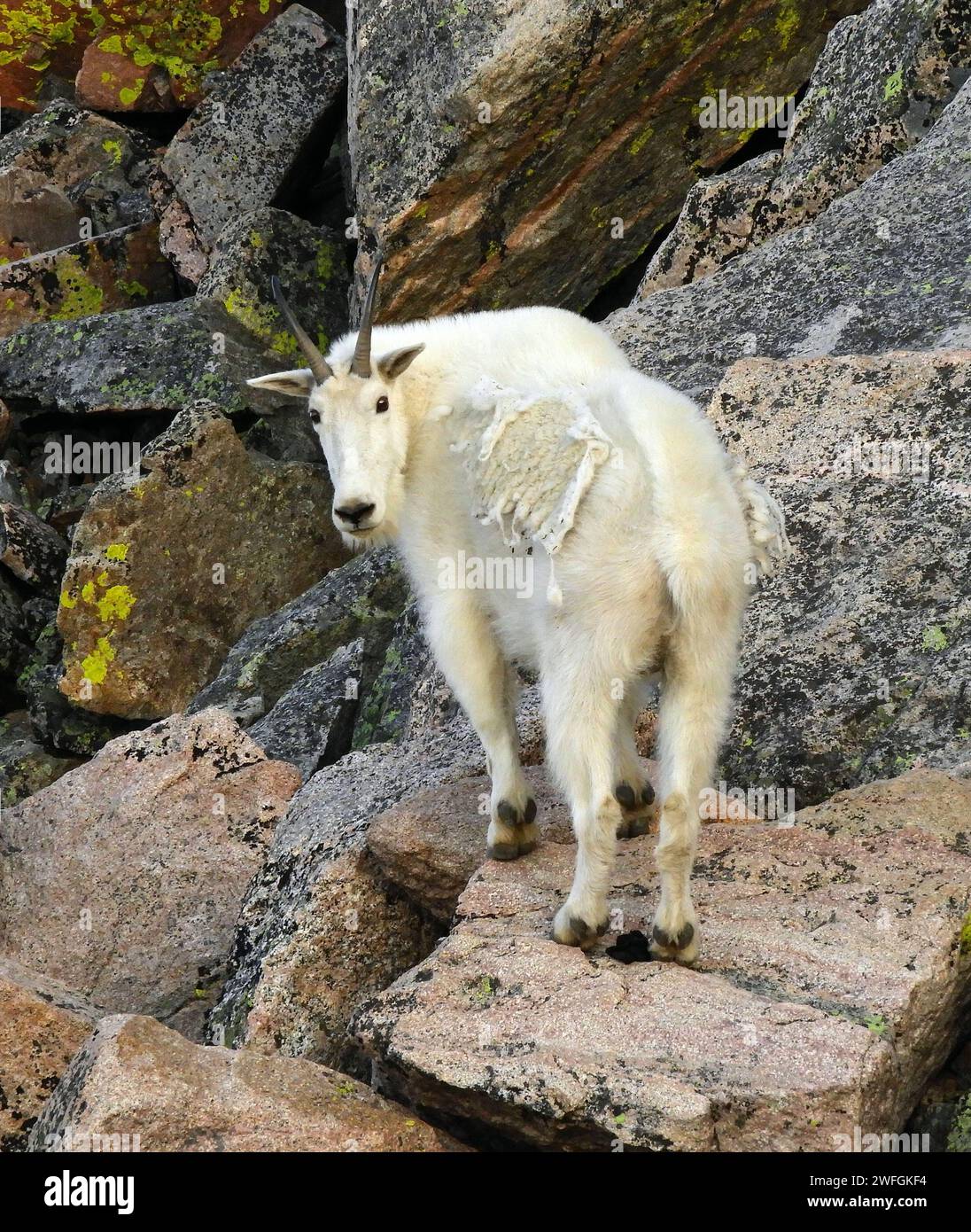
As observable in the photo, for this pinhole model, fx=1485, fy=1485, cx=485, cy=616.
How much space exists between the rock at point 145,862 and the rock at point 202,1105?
2664mm

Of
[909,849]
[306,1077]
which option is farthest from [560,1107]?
[909,849]

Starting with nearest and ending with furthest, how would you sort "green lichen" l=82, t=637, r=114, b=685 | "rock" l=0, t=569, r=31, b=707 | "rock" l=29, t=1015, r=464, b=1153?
"rock" l=29, t=1015, r=464, b=1153 < "green lichen" l=82, t=637, r=114, b=685 < "rock" l=0, t=569, r=31, b=707

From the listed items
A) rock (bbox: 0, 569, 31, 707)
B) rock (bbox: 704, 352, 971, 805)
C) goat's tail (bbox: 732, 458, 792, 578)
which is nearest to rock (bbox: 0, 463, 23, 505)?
rock (bbox: 0, 569, 31, 707)

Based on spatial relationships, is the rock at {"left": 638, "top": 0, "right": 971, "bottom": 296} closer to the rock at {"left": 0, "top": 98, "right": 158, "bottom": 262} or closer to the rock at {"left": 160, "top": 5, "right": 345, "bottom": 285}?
the rock at {"left": 160, "top": 5, "right": 345, "bottom": 285}

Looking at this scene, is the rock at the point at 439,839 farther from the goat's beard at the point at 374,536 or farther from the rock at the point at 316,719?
the rock at the point at 316,719

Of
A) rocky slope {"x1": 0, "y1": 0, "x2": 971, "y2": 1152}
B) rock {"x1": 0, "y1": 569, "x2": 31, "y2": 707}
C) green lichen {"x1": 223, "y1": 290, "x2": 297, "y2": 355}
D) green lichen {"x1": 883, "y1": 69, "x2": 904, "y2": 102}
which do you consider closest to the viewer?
rocky slope {"x1": 0, "y1": 0, "x2": 971, "y2": 1152}

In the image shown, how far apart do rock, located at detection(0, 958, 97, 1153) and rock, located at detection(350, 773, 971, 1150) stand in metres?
1.44

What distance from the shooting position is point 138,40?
20.5 meters

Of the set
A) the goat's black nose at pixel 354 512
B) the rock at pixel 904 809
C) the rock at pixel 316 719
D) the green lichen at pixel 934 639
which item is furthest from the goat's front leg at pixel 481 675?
the rock at pixel 316 719

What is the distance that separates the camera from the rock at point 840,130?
11312 mm

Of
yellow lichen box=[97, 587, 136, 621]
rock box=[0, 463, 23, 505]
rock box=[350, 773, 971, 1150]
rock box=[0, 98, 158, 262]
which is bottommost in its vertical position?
rock box=[350, 773, 971, 1150]

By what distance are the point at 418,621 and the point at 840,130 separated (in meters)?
5.14

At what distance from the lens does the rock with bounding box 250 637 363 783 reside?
10.7m

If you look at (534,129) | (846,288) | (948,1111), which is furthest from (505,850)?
(534,129)
